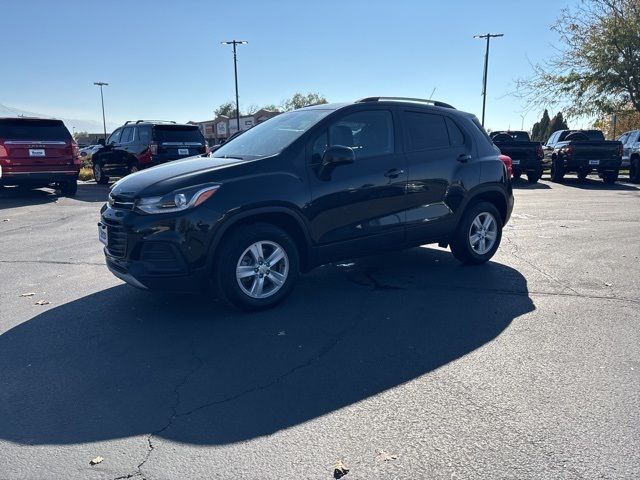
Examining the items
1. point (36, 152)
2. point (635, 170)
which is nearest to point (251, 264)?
point (36, 152)

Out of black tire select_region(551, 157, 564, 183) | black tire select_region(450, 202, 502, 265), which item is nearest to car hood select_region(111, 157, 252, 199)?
black tire select_region(450, 202, 502, 265)

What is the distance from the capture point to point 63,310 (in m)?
5.16

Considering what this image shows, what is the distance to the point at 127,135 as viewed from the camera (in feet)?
52.7

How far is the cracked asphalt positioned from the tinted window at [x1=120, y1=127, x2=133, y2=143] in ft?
32.6

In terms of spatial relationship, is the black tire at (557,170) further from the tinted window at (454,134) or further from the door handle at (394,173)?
the door handle at (394,173)

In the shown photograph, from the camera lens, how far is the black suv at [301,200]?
462 centimetres

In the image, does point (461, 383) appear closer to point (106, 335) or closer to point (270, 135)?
point (106, 335)

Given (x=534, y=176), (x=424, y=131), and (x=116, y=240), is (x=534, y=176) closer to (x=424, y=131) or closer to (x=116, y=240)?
(x=424, y=131)

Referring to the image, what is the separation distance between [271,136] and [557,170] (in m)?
16.7

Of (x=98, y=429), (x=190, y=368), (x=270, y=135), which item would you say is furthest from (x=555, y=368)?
(x=270, y=135)

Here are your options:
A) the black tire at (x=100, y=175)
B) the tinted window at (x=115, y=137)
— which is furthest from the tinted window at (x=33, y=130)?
the black tire at (x=100, y=175)

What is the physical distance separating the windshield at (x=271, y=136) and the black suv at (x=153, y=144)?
9157 mm

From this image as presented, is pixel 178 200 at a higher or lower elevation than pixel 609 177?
higher

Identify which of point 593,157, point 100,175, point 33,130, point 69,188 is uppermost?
point 33,130
